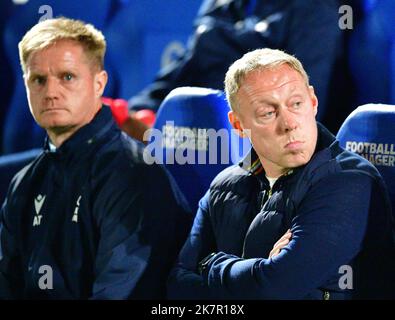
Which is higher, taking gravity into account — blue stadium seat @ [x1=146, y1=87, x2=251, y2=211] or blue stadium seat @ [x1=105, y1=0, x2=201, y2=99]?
blue stadium seat @ [x1=105, y1=0, x2=201, y2=99]

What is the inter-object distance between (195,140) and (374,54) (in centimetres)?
64

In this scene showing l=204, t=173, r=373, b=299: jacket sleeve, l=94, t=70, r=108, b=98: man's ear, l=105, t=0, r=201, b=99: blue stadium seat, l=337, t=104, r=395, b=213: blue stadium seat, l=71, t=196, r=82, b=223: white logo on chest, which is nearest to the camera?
l=204, t=173, r=373, b=299: jacket sleeve

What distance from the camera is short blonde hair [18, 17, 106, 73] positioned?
187 cm

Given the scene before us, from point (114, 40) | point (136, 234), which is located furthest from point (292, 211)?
point (114, 40)

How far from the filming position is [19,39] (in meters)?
3.16

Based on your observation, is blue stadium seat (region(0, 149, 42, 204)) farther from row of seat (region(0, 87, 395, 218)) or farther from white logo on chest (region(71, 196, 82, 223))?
white logo on chest (region(71, 196, 82, 223))

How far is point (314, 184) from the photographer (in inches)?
60.8

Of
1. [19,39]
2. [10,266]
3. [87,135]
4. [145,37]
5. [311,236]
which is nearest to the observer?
[311,236]

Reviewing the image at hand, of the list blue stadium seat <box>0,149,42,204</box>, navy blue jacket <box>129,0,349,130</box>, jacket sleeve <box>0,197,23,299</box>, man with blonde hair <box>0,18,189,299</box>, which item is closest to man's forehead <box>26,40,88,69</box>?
man with blonde hair <box>0,18,189,299</box>

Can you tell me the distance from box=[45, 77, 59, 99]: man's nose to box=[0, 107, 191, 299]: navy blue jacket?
10 centimetres

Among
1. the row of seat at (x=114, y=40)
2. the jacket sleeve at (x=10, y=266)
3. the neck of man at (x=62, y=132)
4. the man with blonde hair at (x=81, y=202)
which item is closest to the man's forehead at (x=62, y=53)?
the man with blonde hair at (x=81, y=202)

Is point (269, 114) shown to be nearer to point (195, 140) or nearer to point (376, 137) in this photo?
point (376, 137)

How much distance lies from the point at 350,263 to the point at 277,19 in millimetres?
1158

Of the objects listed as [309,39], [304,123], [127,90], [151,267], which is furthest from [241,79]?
[127,90]
